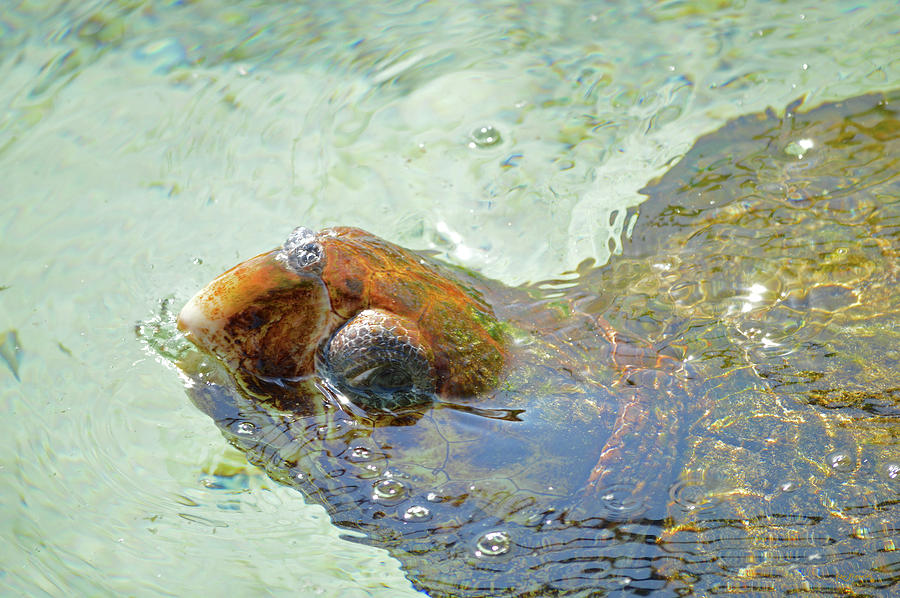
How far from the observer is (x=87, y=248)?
4188 millimetres

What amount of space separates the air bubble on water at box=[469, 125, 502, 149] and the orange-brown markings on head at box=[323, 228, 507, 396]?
2.02m

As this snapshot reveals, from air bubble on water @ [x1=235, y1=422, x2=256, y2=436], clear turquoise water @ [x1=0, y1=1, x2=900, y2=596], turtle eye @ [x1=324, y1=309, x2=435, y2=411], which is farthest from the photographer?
clear turquoise water @ [x1=0, y1=1, x2=900, y2=596]

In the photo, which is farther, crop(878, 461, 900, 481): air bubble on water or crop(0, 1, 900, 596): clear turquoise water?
crop(0, 1, 900, 596): clear turquoise water

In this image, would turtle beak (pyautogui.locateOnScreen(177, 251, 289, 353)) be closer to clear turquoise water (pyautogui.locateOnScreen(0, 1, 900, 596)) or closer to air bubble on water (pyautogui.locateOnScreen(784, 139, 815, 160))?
clear turquoise water (pyautogui.locateOnScreen(0, 1, 900, 596))

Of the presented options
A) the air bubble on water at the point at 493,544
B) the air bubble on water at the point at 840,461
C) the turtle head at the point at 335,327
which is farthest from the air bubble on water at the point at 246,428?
the air bubble on water at the point at 840,461

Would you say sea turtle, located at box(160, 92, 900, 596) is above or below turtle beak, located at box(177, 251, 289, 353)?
below

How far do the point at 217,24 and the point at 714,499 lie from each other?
4860 mm

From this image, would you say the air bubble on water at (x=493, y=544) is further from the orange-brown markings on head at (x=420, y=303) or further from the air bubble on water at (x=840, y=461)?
the air bubble on water at (x=840, y=461)

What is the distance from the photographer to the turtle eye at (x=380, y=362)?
2561 millimetres

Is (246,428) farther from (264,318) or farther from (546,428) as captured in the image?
(546,428)

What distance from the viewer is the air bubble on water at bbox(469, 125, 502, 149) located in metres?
4.85

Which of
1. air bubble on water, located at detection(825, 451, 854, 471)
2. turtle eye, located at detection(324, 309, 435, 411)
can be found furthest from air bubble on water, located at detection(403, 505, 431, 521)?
air bubble on water, located at detection(825, 451, 854, 471)

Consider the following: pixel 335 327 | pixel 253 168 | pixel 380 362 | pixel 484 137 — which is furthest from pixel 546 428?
pixel 253 168

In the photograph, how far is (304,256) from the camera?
2.66 m
